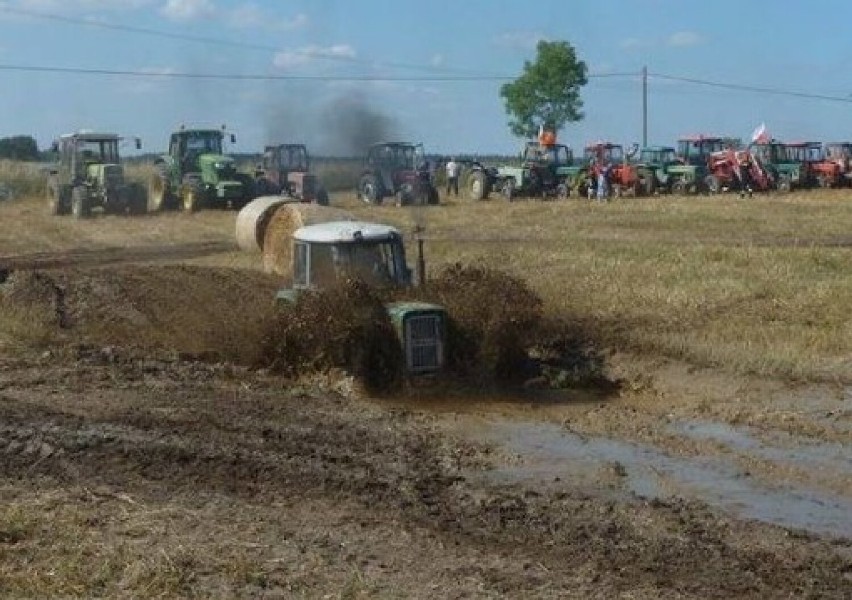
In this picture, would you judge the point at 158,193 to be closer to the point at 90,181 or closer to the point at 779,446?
the point at 90,181

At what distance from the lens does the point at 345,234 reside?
51.3 ft

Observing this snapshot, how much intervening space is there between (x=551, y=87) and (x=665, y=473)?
7354 cm

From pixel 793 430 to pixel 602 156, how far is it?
40961mm

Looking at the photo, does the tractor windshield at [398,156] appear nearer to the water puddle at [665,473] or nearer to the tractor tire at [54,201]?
the tractor tire at [54,201]

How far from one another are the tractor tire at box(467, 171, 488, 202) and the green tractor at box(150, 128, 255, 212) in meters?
10.5

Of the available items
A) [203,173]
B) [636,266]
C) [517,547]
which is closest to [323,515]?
[517,547]

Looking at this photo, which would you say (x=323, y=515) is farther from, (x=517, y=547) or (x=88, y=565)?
(x=88, y=565)

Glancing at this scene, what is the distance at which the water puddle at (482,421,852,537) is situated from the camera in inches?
382

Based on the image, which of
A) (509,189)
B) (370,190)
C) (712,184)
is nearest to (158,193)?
(370,190)

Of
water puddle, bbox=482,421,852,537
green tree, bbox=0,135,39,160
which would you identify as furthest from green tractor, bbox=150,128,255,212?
green tree, bbox=0,135,39,160

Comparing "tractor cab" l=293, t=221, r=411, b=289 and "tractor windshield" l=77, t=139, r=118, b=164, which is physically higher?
"tractor windshield" l=77, t=139, r=118, b=164

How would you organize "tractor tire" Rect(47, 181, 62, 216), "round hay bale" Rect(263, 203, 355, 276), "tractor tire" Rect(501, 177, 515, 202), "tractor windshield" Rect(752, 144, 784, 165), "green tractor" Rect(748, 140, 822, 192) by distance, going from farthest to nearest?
"tractor windshield" Rect(752, 144, 784, 165) < "green tractor" Rect(748, 140, 822, 192) < "tractor tire" Rect(501, 177, 515, 202) < "tractor tire" Rect(47, 181, 62, 216) < "round hay bale" Rect(263, 203, 355, 276)

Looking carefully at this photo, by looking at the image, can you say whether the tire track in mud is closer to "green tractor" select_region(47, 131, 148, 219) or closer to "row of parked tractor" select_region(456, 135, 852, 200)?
"green tractor" select_region(47, 131, 148, 219)

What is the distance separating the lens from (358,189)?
44.4 m
